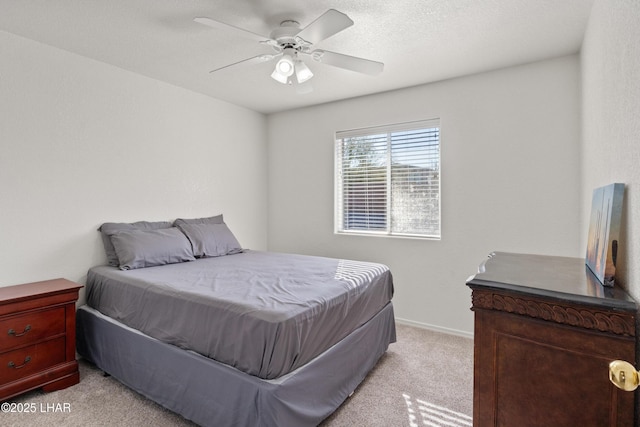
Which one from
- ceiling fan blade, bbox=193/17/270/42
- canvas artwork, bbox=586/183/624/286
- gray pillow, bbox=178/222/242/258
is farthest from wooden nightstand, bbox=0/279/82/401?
canvas artwork, bbox=586/183/624/286

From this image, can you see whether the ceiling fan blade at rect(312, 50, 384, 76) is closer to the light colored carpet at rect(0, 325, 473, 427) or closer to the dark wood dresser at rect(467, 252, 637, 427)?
the dark wood dresser at rect(467, 252, 637, 427)

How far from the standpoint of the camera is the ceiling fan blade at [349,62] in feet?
7.25

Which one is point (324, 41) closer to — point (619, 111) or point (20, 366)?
point (619, 111)

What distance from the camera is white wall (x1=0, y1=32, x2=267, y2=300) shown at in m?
2.39

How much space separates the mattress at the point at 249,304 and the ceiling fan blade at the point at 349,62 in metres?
1.53

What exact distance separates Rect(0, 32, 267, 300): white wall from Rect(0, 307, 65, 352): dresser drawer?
1.52 ft

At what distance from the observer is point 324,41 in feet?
8.14

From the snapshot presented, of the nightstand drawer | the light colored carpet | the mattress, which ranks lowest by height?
the light colored carpet

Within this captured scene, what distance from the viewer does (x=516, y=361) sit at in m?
1.05

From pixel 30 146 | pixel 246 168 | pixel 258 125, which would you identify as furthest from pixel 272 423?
pixel 258 125

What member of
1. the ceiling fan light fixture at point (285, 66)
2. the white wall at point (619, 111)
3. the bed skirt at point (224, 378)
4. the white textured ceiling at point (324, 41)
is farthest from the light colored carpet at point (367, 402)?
the white textured ceiling at point (324, 41)

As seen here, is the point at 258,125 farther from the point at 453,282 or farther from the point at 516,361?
the point at 516,361

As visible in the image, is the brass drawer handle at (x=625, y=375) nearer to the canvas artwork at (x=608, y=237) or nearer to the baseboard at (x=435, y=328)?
the canvas artwork at (x=608, y=237)

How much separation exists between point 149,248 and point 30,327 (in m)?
0.92
